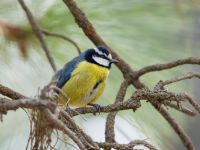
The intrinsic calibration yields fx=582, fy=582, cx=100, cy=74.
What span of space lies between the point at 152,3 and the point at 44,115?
0.86 meters

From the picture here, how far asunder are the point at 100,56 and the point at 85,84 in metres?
0.09

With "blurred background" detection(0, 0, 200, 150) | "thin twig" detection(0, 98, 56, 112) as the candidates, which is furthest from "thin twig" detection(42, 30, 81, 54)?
"thin twig" detection(0, 98, 56, 112)

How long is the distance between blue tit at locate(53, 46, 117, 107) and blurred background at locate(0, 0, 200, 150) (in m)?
0.11

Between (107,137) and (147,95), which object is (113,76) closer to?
(107,137)

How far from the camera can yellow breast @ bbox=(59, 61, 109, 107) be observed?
5.15 feet

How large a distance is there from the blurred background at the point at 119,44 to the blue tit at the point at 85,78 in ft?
0.35

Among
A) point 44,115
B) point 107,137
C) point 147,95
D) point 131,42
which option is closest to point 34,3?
point 131,42

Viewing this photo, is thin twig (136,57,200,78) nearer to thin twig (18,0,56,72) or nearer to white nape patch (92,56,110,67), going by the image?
thin twig (18,0,56,72)

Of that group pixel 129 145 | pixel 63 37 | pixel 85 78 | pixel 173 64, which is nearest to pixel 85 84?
pixel 85 78

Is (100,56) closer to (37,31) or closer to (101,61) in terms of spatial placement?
(101,61)

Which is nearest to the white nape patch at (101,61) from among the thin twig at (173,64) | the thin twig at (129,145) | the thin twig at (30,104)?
the thin twig at (173,64)

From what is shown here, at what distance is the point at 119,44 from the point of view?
139 cm

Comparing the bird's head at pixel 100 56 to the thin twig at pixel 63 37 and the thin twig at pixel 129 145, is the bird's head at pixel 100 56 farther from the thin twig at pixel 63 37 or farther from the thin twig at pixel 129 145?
the thin twig at pixel 129 145

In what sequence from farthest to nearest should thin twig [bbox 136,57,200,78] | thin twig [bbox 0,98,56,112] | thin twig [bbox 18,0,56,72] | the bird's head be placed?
the bird's head, thin twig [bbox 18,0,56,72], thin twig [bbox 136,57,200,78], thin twig [bbox 0,98,56,112]
